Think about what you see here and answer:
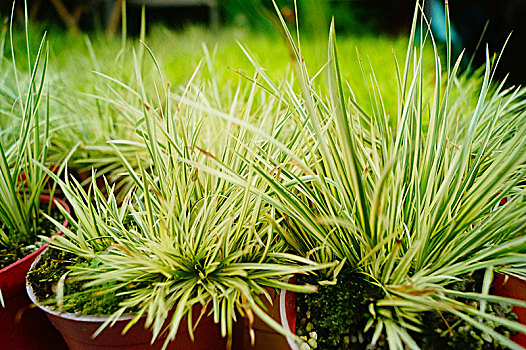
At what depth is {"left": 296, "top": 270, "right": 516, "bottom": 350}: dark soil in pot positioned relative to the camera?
62 cm

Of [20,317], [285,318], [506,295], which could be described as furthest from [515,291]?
[20,317]

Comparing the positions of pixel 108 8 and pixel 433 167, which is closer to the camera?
pixel 433 167

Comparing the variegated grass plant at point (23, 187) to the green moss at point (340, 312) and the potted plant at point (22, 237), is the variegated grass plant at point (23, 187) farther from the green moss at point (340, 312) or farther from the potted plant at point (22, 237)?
the green moss at point (340, 312)

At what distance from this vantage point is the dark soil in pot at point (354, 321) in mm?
619

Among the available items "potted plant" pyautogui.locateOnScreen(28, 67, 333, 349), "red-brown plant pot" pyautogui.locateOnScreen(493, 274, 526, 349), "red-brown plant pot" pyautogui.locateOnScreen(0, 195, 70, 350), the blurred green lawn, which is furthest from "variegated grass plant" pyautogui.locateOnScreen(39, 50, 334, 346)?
the blurred green lawn

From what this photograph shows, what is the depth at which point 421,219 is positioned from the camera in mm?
675

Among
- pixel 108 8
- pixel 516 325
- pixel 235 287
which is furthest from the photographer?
pixel 108 8

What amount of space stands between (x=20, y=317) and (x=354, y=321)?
26.5 inches

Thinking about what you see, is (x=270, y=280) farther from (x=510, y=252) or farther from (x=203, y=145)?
(x=203, y=145)

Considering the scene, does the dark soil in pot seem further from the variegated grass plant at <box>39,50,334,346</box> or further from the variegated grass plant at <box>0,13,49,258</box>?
the variegated grass plant at <box>0,13,49,258</box>

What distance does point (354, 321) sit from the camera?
→ 0.65m

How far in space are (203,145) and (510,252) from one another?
70 centimetres

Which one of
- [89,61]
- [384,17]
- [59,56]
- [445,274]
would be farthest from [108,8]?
[445,274]

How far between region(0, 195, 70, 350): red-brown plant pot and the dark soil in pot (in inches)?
21.2
